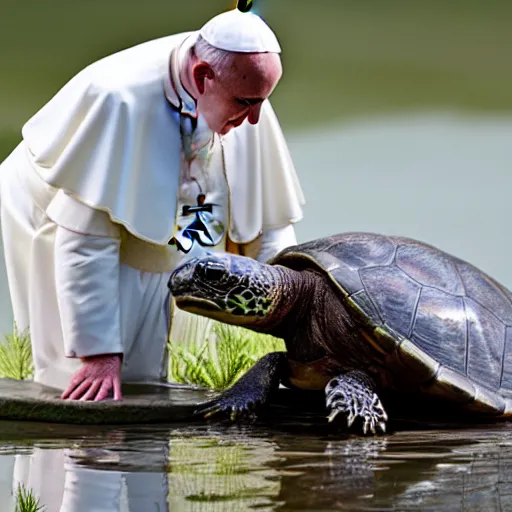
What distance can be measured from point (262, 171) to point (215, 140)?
184 mm

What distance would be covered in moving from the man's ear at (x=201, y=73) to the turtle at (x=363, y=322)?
450 mm

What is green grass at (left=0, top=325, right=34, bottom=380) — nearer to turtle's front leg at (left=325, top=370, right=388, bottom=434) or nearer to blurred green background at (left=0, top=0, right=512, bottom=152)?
turtle's front leg at (left=325, top=370, right=388, bottom=434)

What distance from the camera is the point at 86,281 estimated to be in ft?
7.26

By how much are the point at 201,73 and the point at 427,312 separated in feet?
2.51

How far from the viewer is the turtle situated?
77.2 inches

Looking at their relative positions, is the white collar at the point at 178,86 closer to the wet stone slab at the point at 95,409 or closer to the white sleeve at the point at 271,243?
the white sleeve at the point at 271,243

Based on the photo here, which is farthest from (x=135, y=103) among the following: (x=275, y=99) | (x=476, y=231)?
(x=476, y=231)

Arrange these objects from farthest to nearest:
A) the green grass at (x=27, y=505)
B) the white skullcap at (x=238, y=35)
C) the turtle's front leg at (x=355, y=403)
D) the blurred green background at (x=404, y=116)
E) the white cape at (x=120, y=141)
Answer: the blurred green background at (x=404, y=116)
the white cape at (x=120, y=141)
the white skullcap at (x=238, y=35)
the turtle's front leg at (x=355, y=403)
the green grass at (x=27, y=505)

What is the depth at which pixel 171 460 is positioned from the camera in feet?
4.59

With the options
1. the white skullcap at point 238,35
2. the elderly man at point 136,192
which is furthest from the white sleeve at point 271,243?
the white skullcap at point 238,35

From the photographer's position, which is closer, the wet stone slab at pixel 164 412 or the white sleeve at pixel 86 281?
the wet stone slab at pixel 164 412

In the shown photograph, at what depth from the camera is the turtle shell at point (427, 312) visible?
195cm

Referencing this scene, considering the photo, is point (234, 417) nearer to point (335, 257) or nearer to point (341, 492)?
point (335, 257)

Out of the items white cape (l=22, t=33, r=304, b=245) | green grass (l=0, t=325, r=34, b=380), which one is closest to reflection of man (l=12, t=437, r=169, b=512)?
white cape (l=22, t=33, r=304, b=245)
